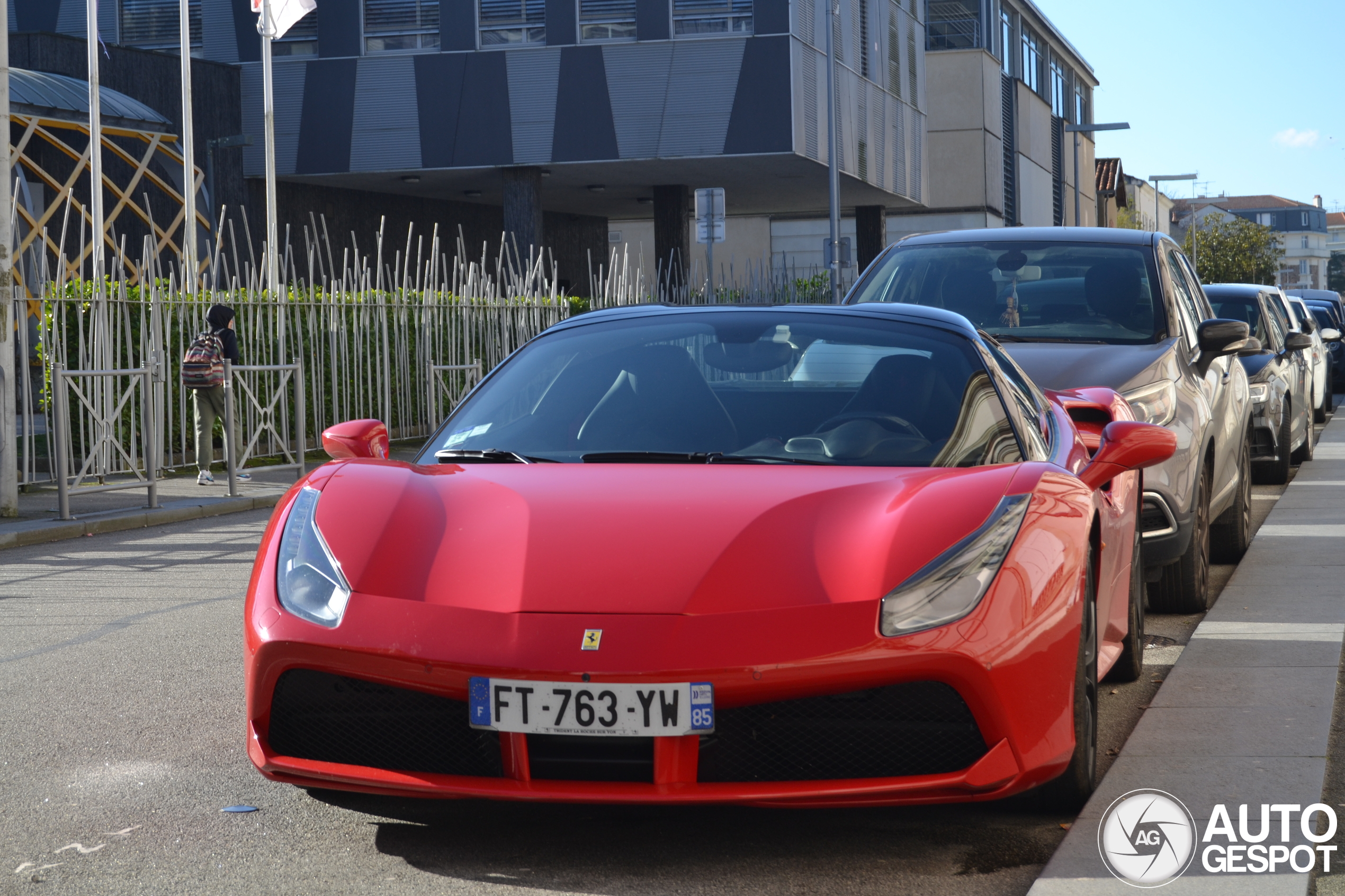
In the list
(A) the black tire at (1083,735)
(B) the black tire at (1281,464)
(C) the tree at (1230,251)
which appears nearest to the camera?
(A) the black tire at (1083,735)

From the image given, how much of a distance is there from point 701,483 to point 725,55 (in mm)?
26668

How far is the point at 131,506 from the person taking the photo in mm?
13039

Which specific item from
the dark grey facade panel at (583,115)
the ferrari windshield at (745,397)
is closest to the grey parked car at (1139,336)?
the ferrari windshield at (745,397)

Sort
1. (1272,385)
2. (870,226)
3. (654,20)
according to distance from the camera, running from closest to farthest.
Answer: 1. (1272,385)
2. (654,20)
3. (870,226)

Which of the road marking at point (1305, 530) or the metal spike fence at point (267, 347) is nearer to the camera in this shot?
the road marking at point (1305, 530)

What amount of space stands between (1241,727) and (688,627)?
211cm

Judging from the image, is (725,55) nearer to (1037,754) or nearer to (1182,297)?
(1182,297)

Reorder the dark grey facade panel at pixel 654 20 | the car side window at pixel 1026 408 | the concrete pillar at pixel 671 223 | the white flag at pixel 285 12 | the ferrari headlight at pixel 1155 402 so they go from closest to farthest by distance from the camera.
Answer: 1. the car side window at pixel 1026 408
2. the ferrari headlight at pixel 1155 402
3. the white flag at pixel 285 12
4. the dark grey facade panel at pixel 654 20
5. the concrete pillar at pixel 671 223

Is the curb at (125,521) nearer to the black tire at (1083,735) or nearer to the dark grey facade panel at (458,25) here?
the black tire at (1083,735)

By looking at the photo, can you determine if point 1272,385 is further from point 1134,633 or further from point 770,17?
point 770,17

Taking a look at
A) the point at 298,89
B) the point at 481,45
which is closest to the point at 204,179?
the point at 298,89

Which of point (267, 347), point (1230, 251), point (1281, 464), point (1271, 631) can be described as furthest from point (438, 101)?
point (1230, 251)

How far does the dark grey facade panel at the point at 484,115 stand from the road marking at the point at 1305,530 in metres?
21.9

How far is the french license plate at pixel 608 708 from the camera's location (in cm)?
330
